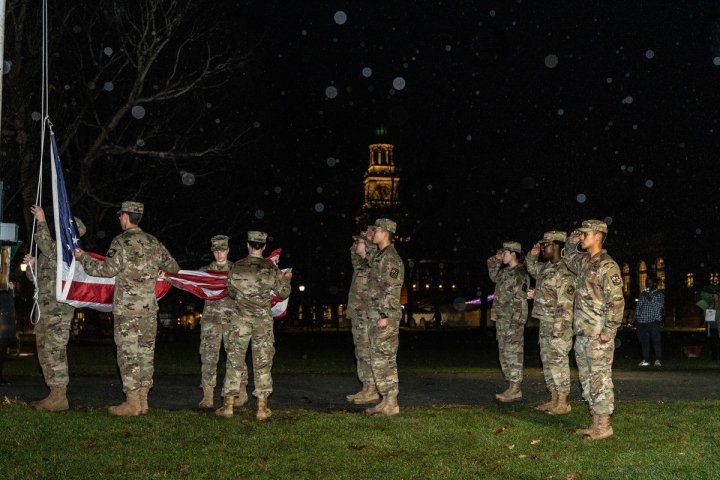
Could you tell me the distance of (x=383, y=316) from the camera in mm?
10750

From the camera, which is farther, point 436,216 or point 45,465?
point 436,216

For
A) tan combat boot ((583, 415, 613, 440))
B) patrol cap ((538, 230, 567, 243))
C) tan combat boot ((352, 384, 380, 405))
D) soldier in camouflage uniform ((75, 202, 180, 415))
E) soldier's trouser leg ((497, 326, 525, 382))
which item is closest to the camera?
tan combat boot ((583, 415, 613, 440))

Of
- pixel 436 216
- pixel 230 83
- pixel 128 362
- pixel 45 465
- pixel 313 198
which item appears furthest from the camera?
pixel 313 198

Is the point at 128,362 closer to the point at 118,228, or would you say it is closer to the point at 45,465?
the point at 45,465

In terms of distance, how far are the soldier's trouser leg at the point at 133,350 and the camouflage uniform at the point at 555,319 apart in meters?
5.27

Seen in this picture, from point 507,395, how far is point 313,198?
51519mm

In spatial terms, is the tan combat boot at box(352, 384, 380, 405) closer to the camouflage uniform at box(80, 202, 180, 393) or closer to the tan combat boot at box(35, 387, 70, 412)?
the camouflage uniform at box(80, 202, 180, 393)

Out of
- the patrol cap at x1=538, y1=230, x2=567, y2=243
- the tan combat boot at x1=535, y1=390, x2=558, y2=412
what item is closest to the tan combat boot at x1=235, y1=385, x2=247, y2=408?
the tan combat boot at x1=535, y1=390, x2=558, y2=412

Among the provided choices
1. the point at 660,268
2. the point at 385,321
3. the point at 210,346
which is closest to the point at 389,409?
the point at 385,321

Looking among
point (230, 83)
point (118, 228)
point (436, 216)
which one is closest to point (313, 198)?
point (436, 216)

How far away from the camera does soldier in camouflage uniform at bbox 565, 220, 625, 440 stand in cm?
919

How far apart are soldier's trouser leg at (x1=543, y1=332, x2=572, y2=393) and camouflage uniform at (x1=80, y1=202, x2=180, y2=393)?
209 inches

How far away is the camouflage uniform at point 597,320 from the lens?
30.2ft

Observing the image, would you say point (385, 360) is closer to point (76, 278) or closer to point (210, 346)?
point (210, 346)
